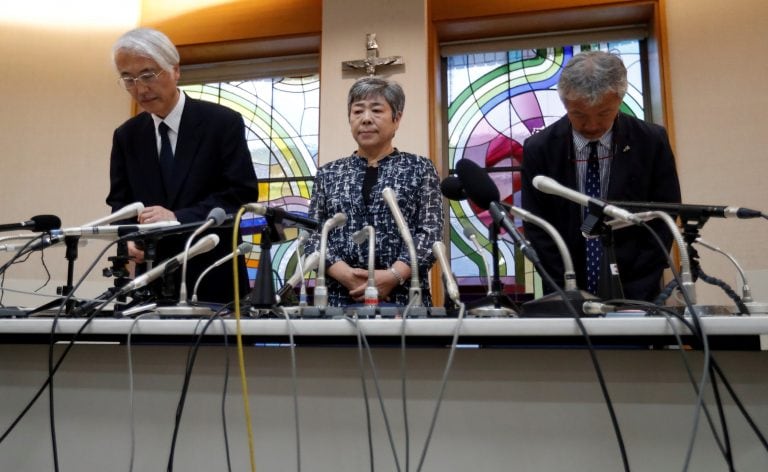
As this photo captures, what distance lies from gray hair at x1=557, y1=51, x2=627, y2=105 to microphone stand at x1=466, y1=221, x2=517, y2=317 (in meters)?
0.58

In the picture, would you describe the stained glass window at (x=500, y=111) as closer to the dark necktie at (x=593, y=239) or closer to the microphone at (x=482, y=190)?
the dark necktie at (x=593, y=239)

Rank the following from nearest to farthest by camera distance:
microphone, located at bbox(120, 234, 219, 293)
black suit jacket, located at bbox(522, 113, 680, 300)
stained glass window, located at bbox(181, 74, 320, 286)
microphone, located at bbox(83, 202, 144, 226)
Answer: microphone, located at bbox(120, 234, 219, 293) < microphone, located at bbox(83, 202, 144, 226) < black suit jacket, located at bbox(522, 113, 680, 300) < stained glass window, located at bbox(181, 74, 320, 286)

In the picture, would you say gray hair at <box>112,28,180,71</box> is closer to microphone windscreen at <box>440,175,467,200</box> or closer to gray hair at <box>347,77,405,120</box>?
gray hair at <box>347,77,405,120</box>

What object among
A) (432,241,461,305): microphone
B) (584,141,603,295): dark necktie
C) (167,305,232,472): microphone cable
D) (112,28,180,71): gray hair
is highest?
(112,28,180,71): gray hair

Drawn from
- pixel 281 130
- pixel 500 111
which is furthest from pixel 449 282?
pixel 281 130

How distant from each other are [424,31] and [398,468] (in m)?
2.81

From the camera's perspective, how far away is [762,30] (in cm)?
327

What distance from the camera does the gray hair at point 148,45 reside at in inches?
77.4

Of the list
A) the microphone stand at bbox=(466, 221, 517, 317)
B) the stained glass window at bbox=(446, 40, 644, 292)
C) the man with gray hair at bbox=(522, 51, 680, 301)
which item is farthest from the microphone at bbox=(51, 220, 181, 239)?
the stained glass window at bbox=(446, 40, 644, 292)

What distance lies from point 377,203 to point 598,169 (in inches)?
25.3

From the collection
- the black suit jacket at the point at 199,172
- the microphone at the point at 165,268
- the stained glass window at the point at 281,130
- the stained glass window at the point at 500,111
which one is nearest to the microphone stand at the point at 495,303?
the microphone at the point at 165,268

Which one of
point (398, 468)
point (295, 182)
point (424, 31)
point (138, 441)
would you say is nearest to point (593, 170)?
point (398, 468)

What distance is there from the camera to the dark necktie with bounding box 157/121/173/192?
2.05 m

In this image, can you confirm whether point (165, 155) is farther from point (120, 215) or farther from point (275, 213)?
point (275, 213)
